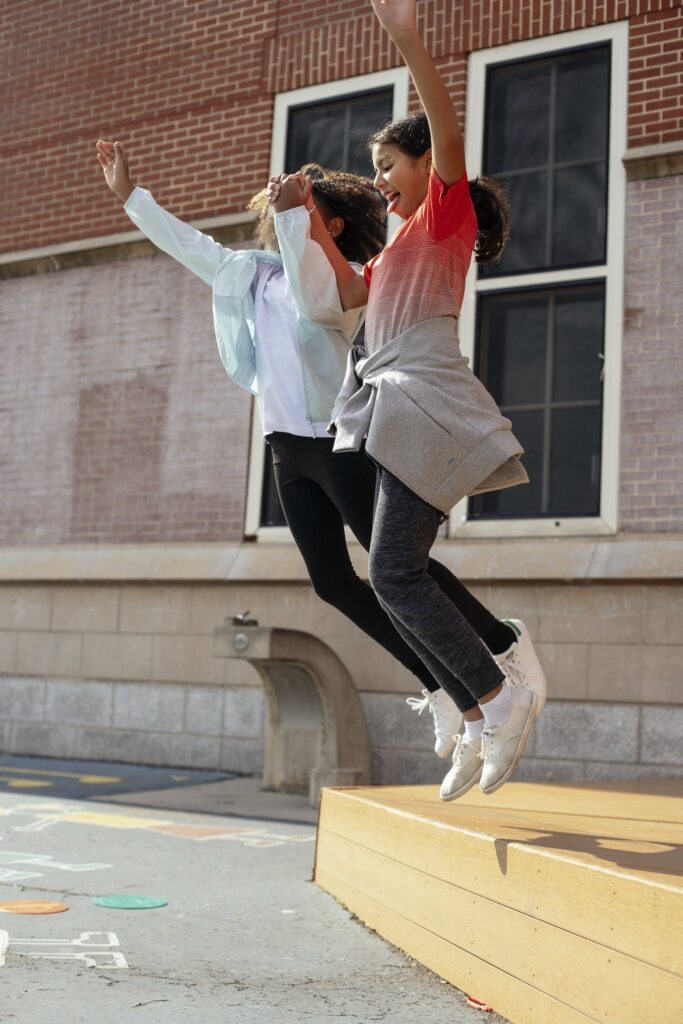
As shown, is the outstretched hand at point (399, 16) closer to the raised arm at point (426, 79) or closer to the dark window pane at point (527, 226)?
the raised arm at point (426, 79)

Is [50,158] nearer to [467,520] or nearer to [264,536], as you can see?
[264,536]

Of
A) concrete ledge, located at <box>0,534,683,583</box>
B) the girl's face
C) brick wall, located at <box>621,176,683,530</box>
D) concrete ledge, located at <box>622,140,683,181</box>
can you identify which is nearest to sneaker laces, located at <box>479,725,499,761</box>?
the girl's face

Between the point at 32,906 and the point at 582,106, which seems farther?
the point at 582,106

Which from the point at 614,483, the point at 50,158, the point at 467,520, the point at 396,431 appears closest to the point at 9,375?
the point at 50,158

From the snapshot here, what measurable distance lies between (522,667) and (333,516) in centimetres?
77

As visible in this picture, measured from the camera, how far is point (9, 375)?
997cm

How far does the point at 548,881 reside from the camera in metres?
2.37

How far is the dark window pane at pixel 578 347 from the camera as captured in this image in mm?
7684

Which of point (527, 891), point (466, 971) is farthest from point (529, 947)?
point (466, 971)

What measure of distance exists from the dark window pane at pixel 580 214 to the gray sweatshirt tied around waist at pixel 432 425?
205 inches

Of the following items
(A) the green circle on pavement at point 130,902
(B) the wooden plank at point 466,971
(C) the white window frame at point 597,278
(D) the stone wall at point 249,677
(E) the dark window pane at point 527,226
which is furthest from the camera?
(E) the dark window pane at point 527,226

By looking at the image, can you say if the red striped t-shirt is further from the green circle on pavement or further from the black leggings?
the green circle on pavement

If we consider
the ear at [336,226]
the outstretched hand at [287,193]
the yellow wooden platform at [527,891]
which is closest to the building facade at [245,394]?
the yellow wooden platform at [527,891]

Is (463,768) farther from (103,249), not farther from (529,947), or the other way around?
(103,249)
